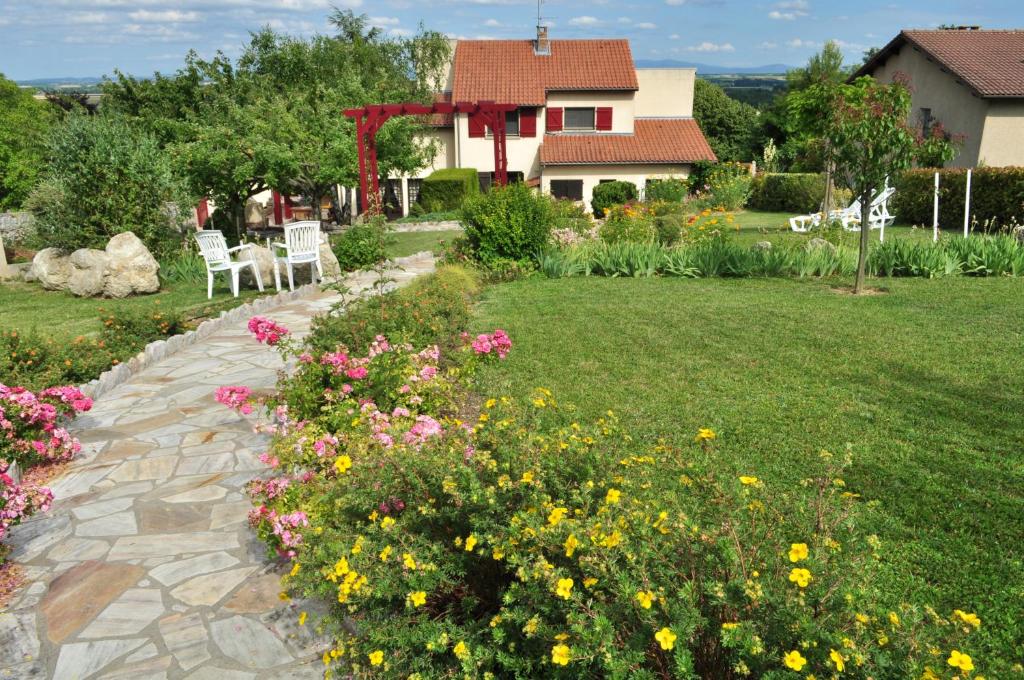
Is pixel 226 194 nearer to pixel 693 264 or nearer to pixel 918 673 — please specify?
pixel 693 264

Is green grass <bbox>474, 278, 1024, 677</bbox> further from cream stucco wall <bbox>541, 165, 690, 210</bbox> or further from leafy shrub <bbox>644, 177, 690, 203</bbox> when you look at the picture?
cream stucco wall <bbox>541, 165, 690, 210</bbox>

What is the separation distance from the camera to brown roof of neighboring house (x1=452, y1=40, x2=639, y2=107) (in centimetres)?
2808

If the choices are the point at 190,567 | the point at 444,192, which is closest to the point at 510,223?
the point at 190,567

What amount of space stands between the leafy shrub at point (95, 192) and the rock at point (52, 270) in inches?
10.6

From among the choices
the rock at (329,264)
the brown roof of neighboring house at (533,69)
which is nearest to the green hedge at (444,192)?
the brown roof of neighboring house at (533,69)

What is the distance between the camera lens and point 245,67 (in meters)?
27.4

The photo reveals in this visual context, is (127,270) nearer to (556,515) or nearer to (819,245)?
(556,515)

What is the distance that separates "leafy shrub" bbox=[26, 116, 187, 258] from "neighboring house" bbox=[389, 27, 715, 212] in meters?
15.7

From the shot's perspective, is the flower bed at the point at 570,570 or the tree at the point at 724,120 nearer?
the flower bed at the point at 570,570

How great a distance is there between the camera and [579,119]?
94.7 ft

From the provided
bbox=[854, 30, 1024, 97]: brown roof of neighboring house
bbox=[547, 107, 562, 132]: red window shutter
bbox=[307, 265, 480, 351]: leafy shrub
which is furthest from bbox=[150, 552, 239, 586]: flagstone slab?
bbox=[547, 107, 562, 132]: red window shutter

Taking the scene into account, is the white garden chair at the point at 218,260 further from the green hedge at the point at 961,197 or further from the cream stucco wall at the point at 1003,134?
the cream stucco wall at the point at 1003,134

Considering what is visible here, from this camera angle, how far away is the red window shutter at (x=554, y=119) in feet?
93.7

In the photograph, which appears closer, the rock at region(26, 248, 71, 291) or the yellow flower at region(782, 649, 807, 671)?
the yellow flower at region(782, 649, 807, 671)
